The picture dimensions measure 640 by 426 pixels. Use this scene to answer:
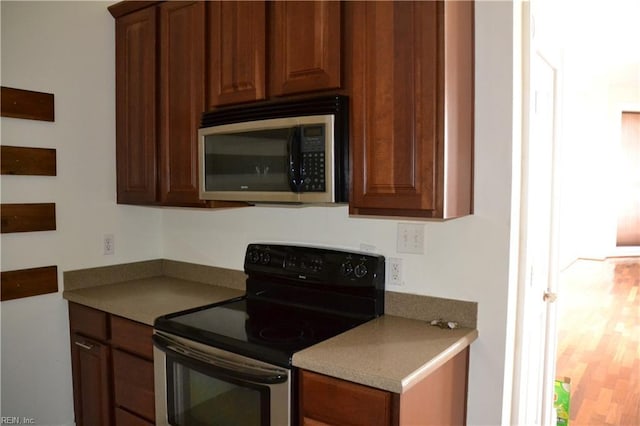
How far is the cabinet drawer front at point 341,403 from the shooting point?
135 centimetres

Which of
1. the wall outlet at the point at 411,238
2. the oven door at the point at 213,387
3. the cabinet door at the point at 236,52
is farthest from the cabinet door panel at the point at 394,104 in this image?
the oven door at the point at 213,387

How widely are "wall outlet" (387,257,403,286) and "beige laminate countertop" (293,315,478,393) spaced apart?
18 centimetres

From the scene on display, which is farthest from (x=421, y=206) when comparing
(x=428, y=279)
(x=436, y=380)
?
(x=436, y=380)

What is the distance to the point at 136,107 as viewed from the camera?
2.46 meters

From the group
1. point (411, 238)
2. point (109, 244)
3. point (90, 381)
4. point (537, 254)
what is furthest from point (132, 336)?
point (537, 254)

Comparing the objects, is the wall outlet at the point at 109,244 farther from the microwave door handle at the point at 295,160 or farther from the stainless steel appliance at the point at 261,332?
the microwave door handle at the point at 295,160

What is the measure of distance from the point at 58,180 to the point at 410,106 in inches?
71.5

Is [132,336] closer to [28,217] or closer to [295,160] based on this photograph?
[28,217]

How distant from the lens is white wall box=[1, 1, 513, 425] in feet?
5.73

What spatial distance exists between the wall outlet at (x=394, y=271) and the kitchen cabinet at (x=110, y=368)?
3.42 ft

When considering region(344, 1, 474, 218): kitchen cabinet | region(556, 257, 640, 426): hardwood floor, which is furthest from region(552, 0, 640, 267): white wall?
region(344, 1, 474, 218): kitchen cabinet

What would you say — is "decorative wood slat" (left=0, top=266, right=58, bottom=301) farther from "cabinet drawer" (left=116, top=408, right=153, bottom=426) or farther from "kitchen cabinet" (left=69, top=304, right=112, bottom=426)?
"cabinet drawer" (left=116, top=408, right=153, bottom=426)

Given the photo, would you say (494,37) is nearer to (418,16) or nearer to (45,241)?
(418,16)

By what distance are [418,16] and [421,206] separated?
0.62 m
